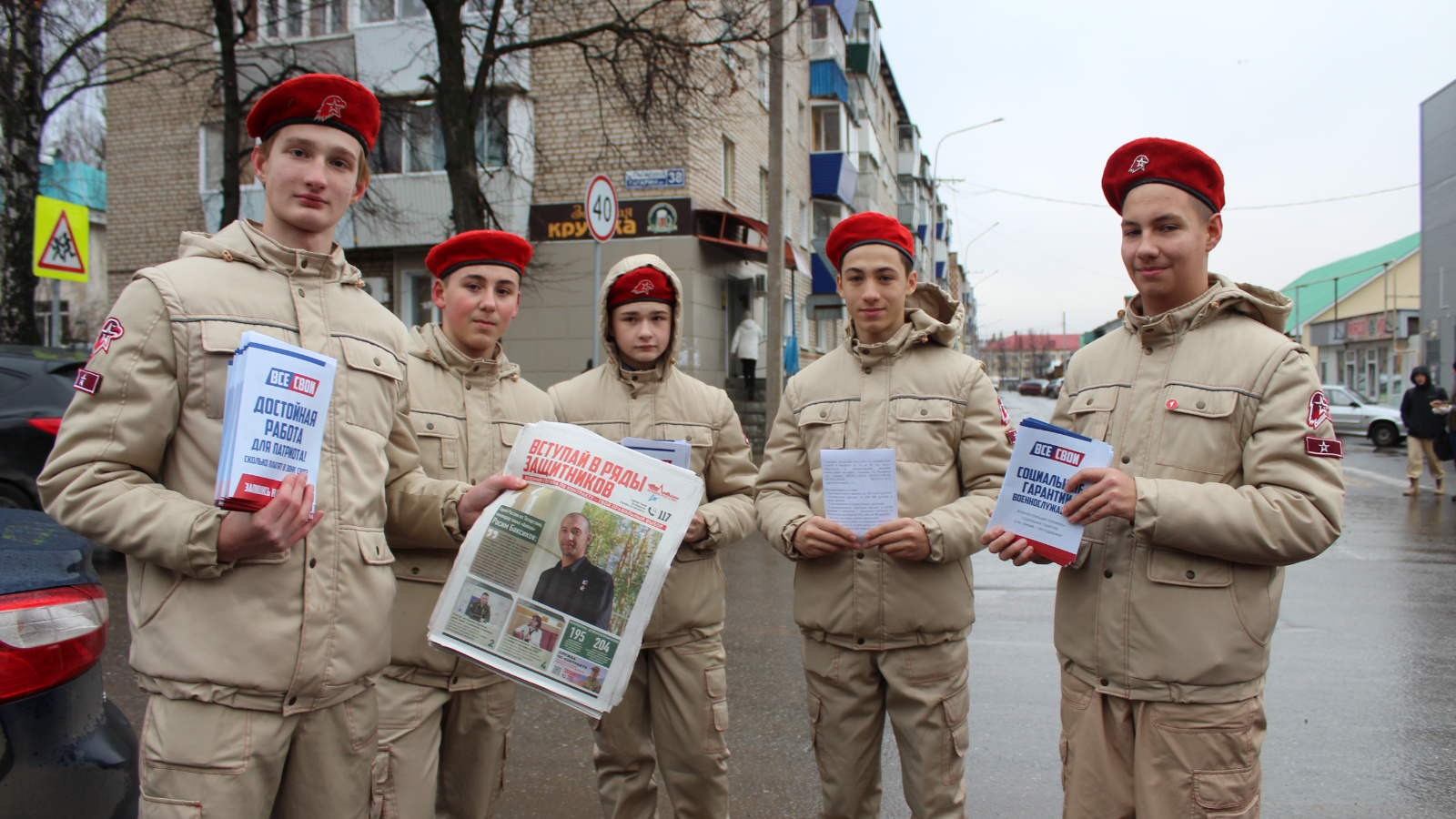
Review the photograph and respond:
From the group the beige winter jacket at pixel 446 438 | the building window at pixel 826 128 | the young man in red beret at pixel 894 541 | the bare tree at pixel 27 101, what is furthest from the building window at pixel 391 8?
the young man in red beret at pixel 894 541

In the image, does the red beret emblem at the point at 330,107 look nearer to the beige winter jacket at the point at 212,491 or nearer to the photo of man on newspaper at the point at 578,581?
the beige winter jacket at the point at 212,491

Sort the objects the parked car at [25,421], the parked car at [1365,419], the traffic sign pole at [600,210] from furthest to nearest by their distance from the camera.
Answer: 1. the parked car at [1365,419]
2. the traffic sign pole at [600,210]
3. the parked car at [25,421]

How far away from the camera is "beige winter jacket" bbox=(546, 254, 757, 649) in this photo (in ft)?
9.80

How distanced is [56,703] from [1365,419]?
89.1ft

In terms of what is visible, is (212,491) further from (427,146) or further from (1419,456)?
(427,146)

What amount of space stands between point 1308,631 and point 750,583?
3954 millimetres

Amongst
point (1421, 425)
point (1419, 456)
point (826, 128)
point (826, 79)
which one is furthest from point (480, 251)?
point (826, 128)

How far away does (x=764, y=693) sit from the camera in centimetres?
464

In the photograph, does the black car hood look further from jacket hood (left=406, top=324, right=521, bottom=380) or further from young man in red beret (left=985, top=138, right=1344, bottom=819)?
young man in red beret (left=985, top=138, right=1344, bottom=819)

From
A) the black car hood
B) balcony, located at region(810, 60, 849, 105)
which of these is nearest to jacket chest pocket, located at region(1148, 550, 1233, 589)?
the black car hood

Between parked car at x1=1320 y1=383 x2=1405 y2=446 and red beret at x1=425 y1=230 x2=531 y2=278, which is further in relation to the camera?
parked car at x1=1320 y1=383 x2=1405 y2=446

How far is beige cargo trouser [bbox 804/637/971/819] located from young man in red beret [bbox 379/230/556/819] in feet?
3.53

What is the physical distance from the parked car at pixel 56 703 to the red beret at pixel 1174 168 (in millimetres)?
2994

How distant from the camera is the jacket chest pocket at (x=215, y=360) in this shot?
1824mm
